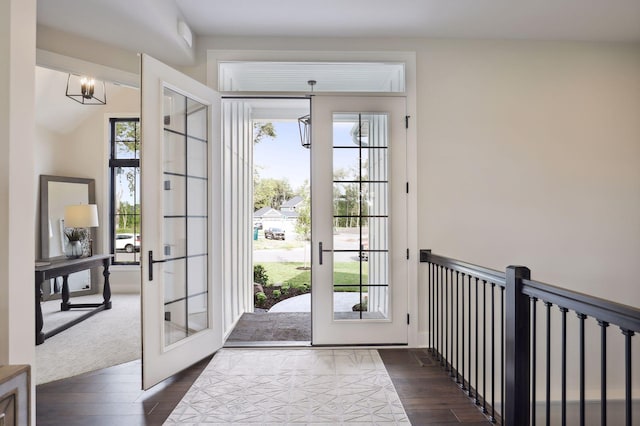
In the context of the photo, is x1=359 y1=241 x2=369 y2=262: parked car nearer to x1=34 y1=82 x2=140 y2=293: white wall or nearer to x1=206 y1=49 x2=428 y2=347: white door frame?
x1=206 y1=49 x2=428 y2=347: white door frame

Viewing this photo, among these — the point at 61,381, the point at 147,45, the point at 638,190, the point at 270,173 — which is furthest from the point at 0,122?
the point at 270,173

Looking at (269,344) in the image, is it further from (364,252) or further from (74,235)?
(74,235)

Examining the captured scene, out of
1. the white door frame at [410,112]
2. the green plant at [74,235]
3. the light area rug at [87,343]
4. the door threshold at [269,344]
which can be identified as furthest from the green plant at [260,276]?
the white door frame at [410,112]

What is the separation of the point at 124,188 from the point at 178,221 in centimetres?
387

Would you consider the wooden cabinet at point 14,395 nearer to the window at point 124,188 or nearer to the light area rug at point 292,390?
the light area rug at point 292,390

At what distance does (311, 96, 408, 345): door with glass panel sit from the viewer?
3.34 m

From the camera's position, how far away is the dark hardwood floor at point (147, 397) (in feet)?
7.26

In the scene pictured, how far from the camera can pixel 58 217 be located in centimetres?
549

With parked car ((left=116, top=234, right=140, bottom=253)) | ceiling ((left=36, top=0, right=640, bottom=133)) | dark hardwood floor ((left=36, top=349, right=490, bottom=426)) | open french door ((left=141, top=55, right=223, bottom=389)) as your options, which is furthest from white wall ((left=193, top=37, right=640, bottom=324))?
parked car ((left=116, top=234, right=140, bottom=253))

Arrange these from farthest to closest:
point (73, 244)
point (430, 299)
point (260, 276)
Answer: point (260, 276) < point (73, 244) < point (430, 299)

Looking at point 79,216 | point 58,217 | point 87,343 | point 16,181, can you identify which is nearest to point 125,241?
point 58,217

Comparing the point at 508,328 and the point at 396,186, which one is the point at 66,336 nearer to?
the point at 396,186

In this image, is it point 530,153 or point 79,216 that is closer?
point 530,153

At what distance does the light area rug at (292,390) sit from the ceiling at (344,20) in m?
2.69
